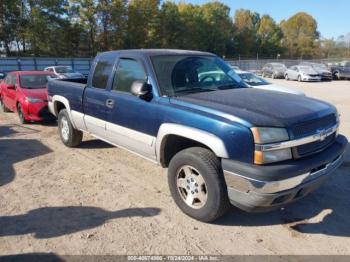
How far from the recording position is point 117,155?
6.12 meters

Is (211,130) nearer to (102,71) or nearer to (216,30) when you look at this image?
(102,71)

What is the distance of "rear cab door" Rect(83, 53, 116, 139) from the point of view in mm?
4980

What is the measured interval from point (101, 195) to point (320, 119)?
2.97 metres

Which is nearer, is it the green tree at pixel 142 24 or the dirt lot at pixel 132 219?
the dirt lot at pixel 132 219

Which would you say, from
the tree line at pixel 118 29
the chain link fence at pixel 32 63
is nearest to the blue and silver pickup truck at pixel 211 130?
the chain link fence at pixel 32 63

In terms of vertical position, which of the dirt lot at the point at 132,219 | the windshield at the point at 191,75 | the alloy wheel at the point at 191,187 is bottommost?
the dirt lot at the point at 132,219

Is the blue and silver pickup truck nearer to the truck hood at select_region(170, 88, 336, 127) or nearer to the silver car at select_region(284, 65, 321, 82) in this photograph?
the truck hood at select_region(170, 88, 336, 127)

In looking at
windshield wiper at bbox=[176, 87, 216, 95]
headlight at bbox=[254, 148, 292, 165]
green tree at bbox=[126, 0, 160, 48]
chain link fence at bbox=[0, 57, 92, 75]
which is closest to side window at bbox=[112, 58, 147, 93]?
windshield wiper at bbox=[176, 87, 216, 95]

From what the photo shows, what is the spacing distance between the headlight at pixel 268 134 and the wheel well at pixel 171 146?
97cm

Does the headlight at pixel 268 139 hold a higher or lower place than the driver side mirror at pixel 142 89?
lower

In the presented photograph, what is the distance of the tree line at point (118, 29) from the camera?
41.4 metres

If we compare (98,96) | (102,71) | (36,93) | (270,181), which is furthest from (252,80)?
(270,181)

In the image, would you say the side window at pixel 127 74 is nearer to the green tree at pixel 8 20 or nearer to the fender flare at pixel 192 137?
the fender flare at pixel 192 137

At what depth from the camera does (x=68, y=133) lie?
643 centimetres
